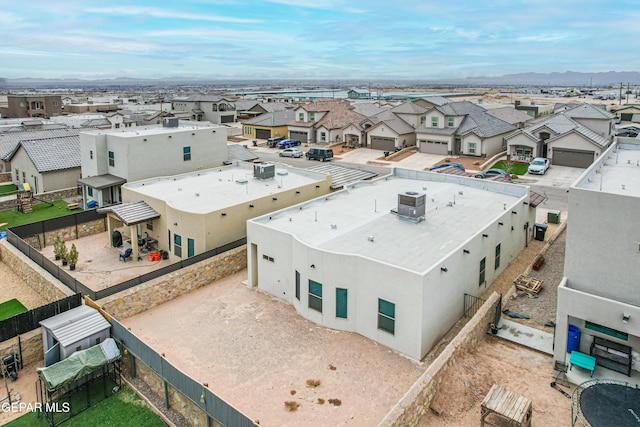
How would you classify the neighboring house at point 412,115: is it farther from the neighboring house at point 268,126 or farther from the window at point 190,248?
the window at point 190,248

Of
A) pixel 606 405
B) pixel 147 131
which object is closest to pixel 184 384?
pixel 606 405

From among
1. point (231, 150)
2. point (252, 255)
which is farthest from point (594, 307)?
point (231, 150)

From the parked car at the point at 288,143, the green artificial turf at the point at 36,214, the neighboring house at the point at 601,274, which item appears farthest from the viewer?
the parked car at the point at 288,143

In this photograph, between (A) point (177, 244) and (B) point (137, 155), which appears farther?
(B) point (137, 155)

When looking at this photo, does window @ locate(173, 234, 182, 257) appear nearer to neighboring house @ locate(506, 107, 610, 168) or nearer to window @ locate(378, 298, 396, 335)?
window @ locate(378, 298, 396, 335)

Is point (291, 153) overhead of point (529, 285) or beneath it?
overhead

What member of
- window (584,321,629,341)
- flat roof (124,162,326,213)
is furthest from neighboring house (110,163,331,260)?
window (584,321,629,341)

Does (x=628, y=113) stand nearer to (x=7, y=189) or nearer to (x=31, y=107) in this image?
(x=7, y=189)

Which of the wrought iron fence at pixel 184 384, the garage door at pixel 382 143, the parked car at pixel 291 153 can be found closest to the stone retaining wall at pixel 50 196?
the wrought iron fence at pixel 184 384
